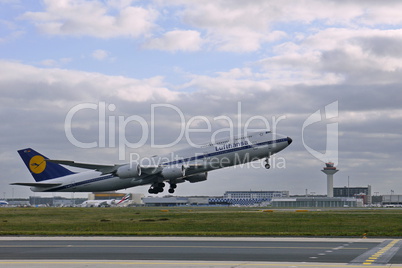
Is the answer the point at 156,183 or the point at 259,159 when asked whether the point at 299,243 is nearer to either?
the point at 259,159

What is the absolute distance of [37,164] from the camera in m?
77.6

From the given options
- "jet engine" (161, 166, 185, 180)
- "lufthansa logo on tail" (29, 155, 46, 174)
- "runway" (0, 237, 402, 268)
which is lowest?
"runway" (0, 237, 402, 268)

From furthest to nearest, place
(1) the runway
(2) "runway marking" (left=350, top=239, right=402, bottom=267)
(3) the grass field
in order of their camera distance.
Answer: (3) the grass field, (2) "runway marking" (left=350, top=239, right=402, bottom=267), (1) the runway

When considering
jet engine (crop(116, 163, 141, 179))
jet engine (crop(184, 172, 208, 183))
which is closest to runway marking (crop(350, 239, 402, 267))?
jet engine (crop(116, 163, 141, 179))

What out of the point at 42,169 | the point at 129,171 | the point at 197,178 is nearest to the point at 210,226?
the point at 129,171

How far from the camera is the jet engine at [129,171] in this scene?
65000 millimetres

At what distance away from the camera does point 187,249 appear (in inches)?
1024

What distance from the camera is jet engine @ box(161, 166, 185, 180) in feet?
210

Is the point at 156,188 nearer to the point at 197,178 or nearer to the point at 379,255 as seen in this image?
the point at 197,178

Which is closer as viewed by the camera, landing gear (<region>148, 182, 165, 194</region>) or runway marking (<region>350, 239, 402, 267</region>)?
runway marking (<region>350, 239, 402, 267</region>)

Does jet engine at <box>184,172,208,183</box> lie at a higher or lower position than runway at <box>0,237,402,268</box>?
higher

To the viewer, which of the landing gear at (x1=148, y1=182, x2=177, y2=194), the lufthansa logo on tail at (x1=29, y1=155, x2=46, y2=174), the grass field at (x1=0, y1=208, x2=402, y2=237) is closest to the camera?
the grass field at (x1=0, y1=208, x2=402, y2=237)

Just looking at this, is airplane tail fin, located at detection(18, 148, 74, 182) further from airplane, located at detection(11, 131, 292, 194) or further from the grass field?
the grass field

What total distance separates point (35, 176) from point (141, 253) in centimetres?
5676
